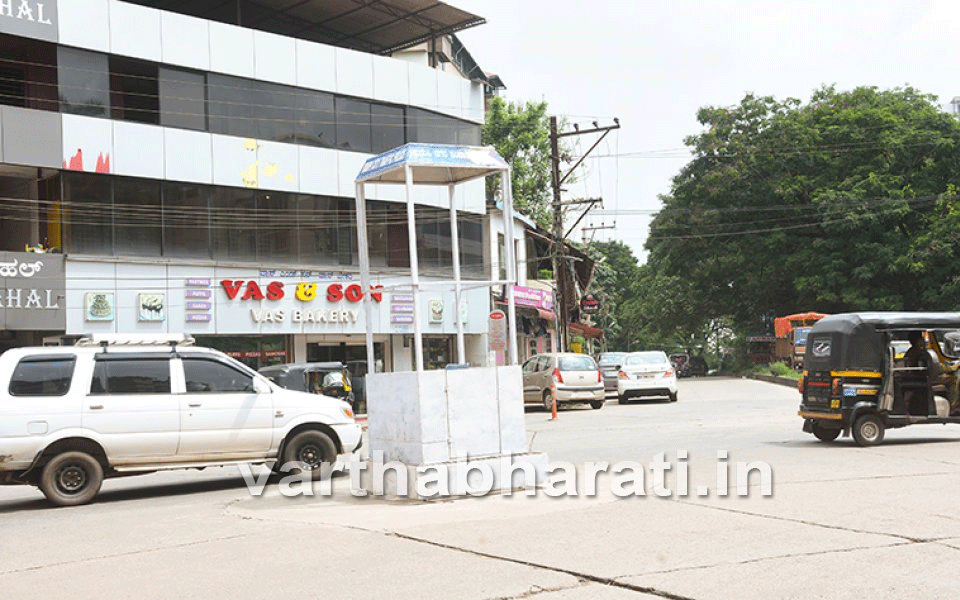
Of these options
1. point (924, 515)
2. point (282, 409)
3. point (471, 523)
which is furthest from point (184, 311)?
point (924, 515)

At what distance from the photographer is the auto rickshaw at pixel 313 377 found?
22.3 meters

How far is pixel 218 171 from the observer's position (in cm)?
2964

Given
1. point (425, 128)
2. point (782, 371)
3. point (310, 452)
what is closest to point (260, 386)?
point (310, 452)

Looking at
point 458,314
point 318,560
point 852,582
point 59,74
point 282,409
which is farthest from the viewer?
point 59,74

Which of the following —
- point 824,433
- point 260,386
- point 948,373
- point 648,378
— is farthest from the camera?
point 648,378

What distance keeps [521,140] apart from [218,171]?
34.3 metres

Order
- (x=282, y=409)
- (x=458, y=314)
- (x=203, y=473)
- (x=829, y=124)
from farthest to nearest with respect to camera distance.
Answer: (x=829, y=124) < (x=203, y=473) < (x=282, y=409) < (x=458, y=314)

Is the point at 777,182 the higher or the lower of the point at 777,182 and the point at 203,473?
the higher

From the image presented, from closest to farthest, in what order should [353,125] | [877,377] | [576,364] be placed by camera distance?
1. [877,377]
2. [576,364]
3. [353,125]

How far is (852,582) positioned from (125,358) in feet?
31.1

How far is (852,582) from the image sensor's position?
21.1 feet

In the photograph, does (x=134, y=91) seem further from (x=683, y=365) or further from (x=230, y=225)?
(x=683, y=365)

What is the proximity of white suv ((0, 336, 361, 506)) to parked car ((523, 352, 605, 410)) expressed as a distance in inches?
617

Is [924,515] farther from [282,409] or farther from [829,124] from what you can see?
[829,124]
